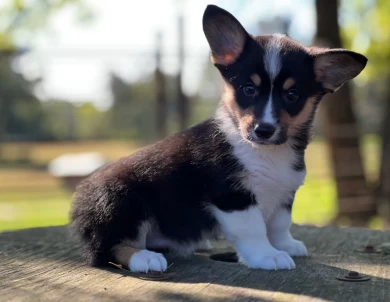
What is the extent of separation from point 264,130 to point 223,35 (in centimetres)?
77

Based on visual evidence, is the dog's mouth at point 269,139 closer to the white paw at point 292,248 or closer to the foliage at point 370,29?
the white paw at point 292,248

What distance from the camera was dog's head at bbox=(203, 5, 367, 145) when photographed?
326cm

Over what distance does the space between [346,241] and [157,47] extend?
7.51 metres

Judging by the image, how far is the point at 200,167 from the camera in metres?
3.39

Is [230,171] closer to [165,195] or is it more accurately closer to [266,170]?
[266,170]

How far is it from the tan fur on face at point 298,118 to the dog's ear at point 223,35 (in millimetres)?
483

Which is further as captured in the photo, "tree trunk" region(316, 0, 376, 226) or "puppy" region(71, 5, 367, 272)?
"tree trunk" region(316, 0, 376, 226)

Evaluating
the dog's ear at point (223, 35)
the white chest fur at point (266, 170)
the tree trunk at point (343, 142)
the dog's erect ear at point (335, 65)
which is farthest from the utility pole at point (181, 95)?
the white chest fur at point (266, 170)

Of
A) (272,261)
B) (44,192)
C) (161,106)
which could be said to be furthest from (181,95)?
(272,261)

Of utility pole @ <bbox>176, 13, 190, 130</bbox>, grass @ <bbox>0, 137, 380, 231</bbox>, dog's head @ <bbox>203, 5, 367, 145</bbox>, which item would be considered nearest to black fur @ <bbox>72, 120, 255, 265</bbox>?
dog's head @ <bbox>203, 5, 367, 145</bbox>

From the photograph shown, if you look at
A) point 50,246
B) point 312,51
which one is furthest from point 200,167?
point 50,246

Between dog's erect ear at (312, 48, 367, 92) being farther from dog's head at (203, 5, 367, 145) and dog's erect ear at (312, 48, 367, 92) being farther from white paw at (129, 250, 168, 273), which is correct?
white paw at (129, 250, 168, 273)

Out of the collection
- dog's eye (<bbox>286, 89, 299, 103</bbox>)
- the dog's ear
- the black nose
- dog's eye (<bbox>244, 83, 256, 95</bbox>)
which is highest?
the dog's ear

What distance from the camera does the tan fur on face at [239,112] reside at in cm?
330
